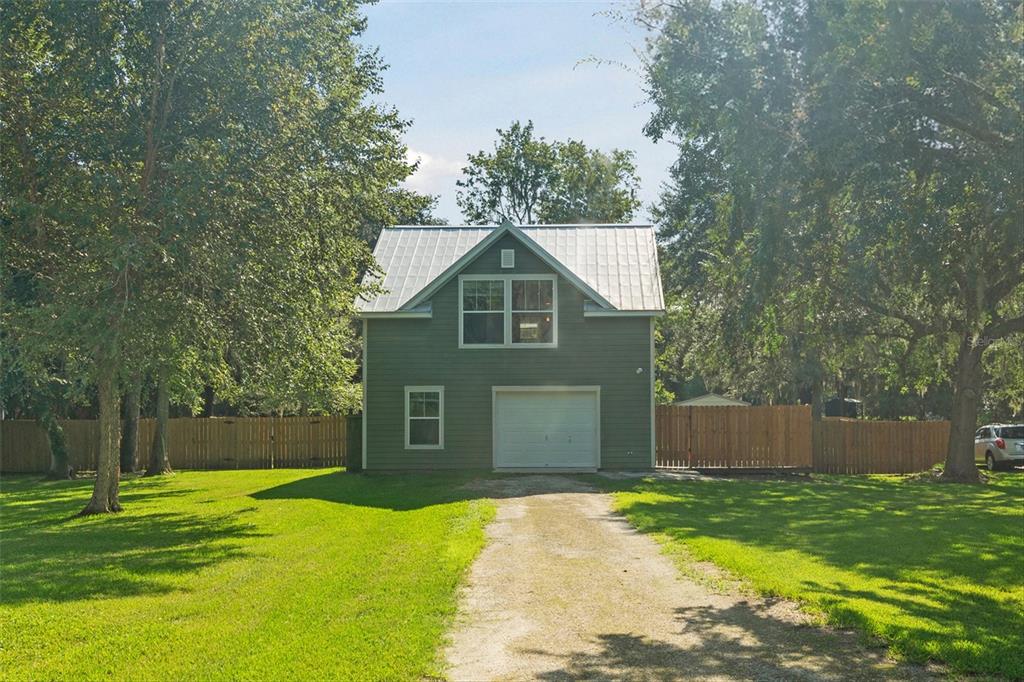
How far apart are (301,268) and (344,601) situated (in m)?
7.86

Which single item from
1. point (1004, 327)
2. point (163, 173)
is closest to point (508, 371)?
point (1004, 327)

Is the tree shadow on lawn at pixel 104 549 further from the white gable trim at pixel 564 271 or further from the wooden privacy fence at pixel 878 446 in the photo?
the wooden privacy fence at pixel 878 446

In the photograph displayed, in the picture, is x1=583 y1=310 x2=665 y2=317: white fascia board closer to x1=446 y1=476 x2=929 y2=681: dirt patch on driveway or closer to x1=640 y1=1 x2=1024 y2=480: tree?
x1=446 y1=476 x2=929 y2=681: dirt patch on driveway

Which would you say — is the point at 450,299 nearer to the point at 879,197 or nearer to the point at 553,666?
the point at 879,197

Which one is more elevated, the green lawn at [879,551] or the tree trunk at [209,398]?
the tree trunk at [209,398]

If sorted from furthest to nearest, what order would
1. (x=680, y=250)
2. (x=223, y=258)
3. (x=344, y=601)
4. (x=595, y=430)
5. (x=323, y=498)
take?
(x=680, y=250), (x=595, y=430), (x=323, y=498), (x=223, y=258), (x=344, y=601)

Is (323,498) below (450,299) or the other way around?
below

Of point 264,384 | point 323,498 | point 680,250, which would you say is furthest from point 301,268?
point 680,250

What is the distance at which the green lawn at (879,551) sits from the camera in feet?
27.0

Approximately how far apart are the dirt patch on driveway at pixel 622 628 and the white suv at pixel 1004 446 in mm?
25585

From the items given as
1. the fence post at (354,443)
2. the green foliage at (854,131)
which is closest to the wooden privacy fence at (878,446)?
the fence post at (354,443)

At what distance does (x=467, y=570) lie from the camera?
1091 centimetres

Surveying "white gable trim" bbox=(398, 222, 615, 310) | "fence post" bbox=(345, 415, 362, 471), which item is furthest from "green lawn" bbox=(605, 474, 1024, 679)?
"fence post" bbox=(345, 415, 362, 471)

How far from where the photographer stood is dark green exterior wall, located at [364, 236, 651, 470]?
2548 cm
